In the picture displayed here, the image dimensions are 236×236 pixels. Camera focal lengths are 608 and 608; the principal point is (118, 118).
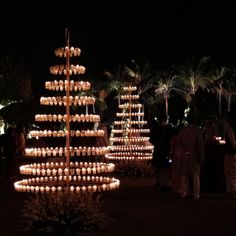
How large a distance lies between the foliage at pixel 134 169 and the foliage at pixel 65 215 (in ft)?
31.7

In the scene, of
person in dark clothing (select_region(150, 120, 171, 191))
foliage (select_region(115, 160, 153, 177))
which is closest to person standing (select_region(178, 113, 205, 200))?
person in dark clothing (select_region(150, 120, 171, 191))

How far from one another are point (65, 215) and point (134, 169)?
9.95 metres

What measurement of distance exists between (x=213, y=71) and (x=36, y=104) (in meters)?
18.3

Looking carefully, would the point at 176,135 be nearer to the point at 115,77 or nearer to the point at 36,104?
the point at 36,104

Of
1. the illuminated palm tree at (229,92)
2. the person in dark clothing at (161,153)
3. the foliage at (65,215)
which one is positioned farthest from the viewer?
the illuminated palm tree at (229,92)

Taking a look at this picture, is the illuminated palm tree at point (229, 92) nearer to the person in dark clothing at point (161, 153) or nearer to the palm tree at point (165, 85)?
the palm tree at point (165, 85)

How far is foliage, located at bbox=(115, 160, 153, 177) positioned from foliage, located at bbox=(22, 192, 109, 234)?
31.7ft

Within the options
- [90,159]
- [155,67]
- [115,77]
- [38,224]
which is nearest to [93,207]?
[38,224]

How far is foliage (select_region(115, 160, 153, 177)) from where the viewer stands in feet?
64.1

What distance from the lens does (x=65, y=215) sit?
9688mm

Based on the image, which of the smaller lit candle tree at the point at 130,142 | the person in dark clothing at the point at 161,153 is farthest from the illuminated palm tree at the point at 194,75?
the person in dark clothing at the point at 161,153

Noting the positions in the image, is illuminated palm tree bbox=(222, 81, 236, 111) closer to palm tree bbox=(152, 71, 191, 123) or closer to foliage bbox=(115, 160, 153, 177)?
palm tree bbox=(152, 71, 191, 123)

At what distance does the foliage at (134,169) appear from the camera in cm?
1953

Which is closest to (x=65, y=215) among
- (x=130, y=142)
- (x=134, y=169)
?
(x=134, y=169)
